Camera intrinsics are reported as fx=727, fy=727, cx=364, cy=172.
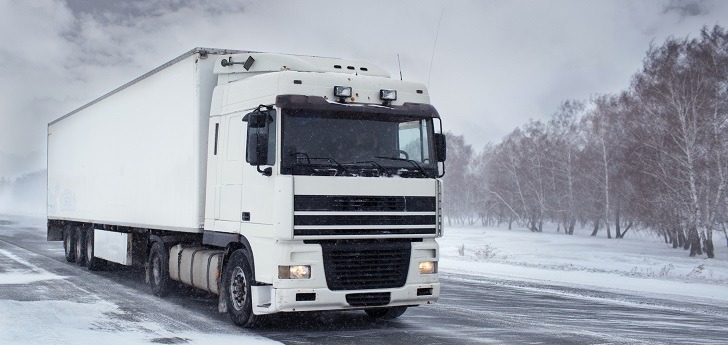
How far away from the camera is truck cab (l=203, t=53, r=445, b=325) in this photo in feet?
28.0

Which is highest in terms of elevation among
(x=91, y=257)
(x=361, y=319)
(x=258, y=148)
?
(x=258, y=148)

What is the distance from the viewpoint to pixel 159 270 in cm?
1259

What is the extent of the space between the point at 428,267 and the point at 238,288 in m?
2.53

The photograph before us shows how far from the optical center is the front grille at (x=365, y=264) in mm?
8688

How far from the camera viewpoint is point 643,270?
24.7 m

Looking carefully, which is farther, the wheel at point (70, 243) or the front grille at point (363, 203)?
the wheel at point (70, 243)

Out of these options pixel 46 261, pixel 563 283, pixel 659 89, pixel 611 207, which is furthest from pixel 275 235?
pixel 611 207

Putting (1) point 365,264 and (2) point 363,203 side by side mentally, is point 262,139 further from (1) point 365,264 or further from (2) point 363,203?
(1) point 365,264

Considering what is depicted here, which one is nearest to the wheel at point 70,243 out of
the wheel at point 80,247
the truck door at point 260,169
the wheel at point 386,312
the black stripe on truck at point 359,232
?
the wheel at point 80,247

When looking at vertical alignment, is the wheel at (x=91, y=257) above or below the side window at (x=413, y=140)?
below

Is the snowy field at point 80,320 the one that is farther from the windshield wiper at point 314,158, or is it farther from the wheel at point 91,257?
the wheel at point 91,257

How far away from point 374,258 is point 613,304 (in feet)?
20.6

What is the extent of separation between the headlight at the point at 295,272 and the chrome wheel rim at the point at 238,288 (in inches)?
43.0

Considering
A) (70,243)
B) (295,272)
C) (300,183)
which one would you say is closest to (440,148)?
(300,183)
